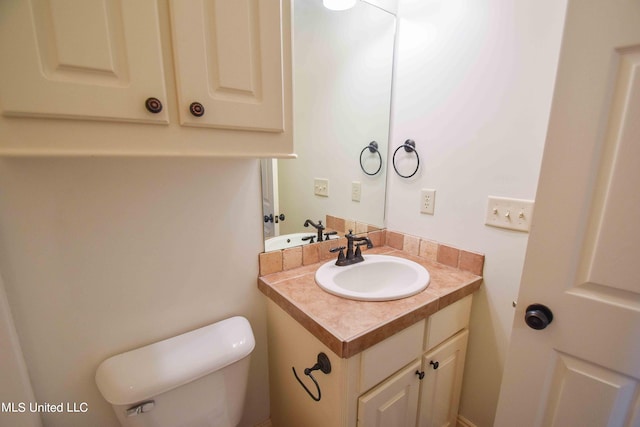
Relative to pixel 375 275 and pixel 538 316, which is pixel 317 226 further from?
pixel 538 316

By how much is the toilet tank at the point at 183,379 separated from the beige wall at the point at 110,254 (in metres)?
0.09

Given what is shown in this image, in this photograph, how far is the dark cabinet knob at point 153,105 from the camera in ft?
1.82

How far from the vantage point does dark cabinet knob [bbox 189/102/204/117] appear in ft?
1.98

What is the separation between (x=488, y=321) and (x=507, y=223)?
1.45 ft

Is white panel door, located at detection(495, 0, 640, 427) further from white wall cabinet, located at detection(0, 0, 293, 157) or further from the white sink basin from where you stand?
white wall cabinet, located at detection(0, 0, 293, 157)

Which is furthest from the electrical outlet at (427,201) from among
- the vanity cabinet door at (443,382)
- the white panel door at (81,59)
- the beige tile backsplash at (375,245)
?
the white panel door at (81,59)

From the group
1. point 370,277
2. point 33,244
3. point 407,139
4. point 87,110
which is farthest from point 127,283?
point 407,139

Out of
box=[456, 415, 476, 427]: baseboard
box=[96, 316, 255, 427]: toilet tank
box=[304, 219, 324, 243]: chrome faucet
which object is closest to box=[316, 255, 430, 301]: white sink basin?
box=[304, 219, 324, 243]: chrome faucet

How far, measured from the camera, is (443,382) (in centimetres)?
115

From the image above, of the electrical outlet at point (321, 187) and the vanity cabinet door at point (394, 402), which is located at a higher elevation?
the electrical outlet at point (321, 187)

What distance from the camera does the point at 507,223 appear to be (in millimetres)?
1063

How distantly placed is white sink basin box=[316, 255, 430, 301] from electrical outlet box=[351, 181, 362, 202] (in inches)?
13.5

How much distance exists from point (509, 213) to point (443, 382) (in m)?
0.75

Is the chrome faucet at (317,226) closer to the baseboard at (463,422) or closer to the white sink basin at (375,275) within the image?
the white sink basin at (375,275)
